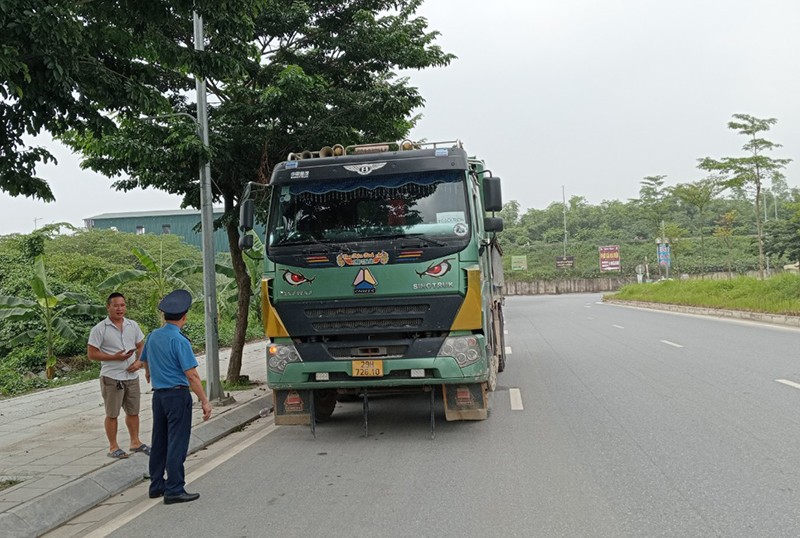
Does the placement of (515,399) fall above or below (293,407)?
below

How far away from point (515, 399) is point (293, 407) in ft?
11.7

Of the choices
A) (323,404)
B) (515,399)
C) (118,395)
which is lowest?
(515,399)

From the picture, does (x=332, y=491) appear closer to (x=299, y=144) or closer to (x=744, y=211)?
(x=299, y=144)

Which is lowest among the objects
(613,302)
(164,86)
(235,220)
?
(613,302)

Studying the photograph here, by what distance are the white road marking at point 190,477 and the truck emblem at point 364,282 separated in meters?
2.21

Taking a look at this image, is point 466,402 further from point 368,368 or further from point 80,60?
point 80,60

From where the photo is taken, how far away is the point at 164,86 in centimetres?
1179

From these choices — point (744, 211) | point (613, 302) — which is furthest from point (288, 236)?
point (744, 211)

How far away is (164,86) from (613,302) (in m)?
41.9

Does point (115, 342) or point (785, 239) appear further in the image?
point (785, 239)

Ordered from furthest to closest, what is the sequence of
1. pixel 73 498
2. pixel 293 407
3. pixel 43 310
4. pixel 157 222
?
pixel 157 222 → pixel 43 310 → pixel 293 407 → pixel 73 498

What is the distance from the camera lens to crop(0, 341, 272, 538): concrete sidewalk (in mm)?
5441

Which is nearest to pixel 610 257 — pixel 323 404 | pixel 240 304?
pixel 240 304

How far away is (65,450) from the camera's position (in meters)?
7.67
